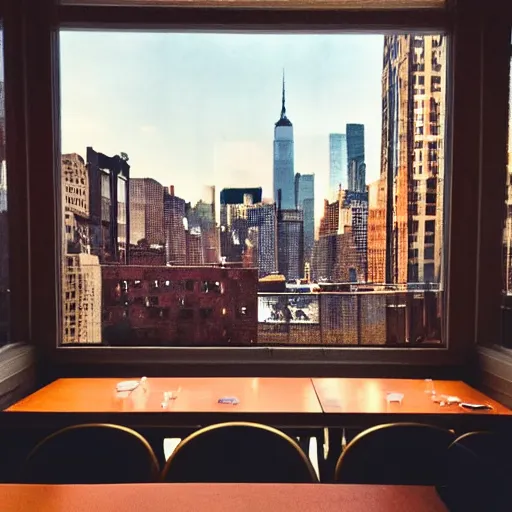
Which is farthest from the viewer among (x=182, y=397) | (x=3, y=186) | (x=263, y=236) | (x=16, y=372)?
(x=263, y=236)

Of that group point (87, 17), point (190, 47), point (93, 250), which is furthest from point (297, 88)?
point (93, 250)

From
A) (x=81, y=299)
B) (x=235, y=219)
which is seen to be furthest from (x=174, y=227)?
(x=81, y=299)

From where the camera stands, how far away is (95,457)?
1476mm

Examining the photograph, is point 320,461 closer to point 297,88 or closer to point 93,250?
point 93,250

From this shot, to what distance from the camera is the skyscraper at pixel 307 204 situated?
8.91 feet

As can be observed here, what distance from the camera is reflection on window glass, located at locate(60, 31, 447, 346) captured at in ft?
8.78

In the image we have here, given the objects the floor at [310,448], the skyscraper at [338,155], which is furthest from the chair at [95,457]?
the skyscraper at [338,155]

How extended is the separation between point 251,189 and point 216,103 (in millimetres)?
528

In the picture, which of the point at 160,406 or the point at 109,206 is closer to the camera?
the point at 160,406

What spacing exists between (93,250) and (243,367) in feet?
3.50

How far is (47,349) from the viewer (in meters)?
2.63

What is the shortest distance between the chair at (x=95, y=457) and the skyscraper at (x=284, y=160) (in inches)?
63.3

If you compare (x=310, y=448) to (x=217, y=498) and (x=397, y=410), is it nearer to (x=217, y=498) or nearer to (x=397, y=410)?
(x=397, y=410)

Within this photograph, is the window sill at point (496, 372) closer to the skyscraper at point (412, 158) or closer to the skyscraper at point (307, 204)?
the skyscraper at point (412, 158)
